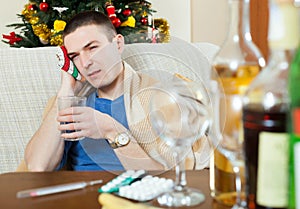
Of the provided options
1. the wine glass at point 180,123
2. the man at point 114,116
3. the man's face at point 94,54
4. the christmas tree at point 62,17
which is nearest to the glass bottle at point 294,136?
the wine glass at point 180,123

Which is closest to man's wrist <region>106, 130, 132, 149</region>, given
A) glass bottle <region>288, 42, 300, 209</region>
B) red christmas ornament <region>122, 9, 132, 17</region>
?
glass bottle <region>288, 42, 300, 209</region>

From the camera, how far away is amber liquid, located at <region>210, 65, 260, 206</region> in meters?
0.75

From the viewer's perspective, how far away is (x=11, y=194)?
91 centimetres

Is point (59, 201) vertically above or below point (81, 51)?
below

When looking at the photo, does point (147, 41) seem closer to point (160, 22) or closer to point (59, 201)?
point (59, 201)

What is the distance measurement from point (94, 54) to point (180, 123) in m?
0.53

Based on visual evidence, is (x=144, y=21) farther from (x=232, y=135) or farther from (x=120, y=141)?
(x=232, y=135)

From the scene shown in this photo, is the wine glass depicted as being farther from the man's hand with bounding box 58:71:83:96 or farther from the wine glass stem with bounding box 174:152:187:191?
the man's hand with bounding box 58:71:83:96

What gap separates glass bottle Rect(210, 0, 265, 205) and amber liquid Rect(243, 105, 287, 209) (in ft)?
0.21

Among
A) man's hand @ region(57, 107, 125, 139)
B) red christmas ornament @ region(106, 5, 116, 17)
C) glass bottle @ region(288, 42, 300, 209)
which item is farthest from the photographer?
red christmas ornament @ region(106, 5, 116, 17)

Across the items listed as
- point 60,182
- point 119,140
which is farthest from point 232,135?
point 119,140

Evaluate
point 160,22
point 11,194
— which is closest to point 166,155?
point 11,194

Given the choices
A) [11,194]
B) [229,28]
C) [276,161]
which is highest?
[229,28]

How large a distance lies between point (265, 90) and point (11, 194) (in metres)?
0.49
